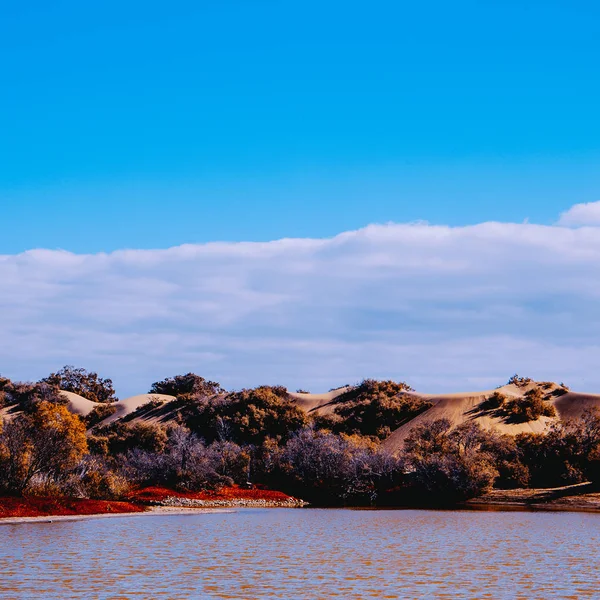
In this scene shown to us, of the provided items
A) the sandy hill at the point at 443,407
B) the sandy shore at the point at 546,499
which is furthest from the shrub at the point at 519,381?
the sandy shore at the point at 546,499

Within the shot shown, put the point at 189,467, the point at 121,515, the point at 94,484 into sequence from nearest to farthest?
the point at 121,515, the point at 94,484, the point at 189,467

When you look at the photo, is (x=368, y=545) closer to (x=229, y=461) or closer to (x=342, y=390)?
(x=229, y=461)

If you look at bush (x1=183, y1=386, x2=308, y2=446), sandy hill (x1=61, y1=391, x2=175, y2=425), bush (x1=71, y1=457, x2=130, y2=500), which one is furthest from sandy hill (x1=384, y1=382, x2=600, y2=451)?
bush (x1=71, y1=457, x2=130, y2=500)

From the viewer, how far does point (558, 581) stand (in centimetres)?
2162

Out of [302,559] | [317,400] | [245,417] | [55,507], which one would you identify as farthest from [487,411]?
[302,559]

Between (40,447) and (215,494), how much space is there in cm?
1901

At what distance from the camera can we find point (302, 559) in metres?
26.5

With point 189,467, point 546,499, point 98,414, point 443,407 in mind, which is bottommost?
point 546,499

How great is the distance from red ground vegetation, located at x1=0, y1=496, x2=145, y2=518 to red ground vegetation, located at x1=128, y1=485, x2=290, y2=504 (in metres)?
7.46

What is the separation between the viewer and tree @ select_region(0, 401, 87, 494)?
154 feet

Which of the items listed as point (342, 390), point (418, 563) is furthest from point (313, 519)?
point (342, 390)

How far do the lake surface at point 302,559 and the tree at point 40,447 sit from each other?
7.57 metres

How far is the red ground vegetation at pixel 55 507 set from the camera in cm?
4247

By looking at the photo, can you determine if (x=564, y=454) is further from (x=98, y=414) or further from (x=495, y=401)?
(x=98, y=414)
